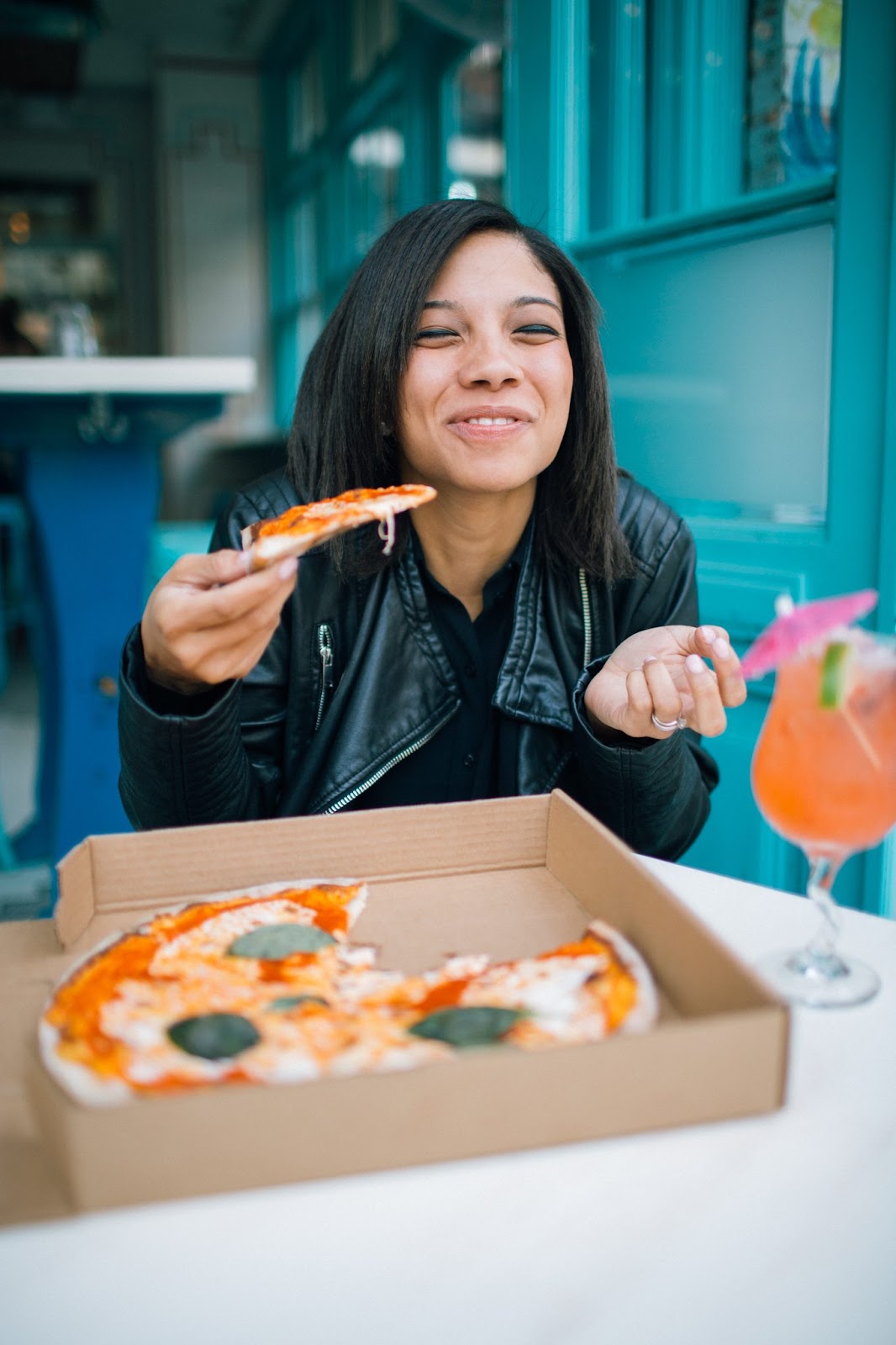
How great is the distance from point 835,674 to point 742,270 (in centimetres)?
143

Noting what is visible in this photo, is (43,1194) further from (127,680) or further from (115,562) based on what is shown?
(115,562)

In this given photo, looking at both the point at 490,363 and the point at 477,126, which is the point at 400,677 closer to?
the point at 490,363

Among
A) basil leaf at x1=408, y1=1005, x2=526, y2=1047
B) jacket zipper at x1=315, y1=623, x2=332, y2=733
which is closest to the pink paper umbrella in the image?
basil leaf at x1=408, y1=1005, x2=526, y2=1047

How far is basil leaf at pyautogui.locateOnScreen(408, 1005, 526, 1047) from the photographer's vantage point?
0.56 meters

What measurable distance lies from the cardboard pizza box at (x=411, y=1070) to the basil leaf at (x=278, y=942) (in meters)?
0.04

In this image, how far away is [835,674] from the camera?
634 mm

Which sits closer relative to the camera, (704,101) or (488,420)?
(488,420)

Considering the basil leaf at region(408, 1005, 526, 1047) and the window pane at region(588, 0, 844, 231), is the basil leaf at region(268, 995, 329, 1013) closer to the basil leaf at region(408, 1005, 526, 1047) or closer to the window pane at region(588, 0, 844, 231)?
the basil leaf at region(408, 1005, 526, 1047)

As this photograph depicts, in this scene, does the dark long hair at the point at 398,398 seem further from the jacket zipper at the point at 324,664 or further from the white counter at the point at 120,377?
the white counter at the point at 120,377

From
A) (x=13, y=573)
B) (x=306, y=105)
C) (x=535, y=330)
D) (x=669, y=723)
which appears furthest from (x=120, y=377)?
(x=306, y=105)

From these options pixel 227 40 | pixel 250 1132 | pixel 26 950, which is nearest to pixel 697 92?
pixel 26 950

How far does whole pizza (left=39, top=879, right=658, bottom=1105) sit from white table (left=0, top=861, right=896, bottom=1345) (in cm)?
6

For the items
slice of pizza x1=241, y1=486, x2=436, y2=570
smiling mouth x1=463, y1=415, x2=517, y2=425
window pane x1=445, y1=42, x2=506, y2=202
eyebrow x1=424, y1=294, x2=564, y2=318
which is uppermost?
window pane x1=445, y1=42, x2=506, y2=202

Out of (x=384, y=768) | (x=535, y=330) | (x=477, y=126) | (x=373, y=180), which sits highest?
(x=373, y=180)
